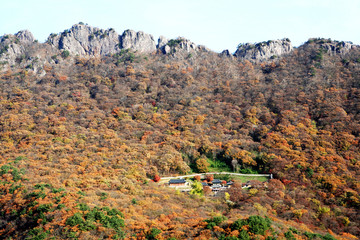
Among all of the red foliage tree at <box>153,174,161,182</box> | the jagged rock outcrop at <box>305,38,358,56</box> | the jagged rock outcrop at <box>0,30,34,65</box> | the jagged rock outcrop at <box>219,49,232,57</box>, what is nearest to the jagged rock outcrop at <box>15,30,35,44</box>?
the jagged rock outcrop at <box>0,30,34,65</box>

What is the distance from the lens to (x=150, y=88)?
98.1 metres

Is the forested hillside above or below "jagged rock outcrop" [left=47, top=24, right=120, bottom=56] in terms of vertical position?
below

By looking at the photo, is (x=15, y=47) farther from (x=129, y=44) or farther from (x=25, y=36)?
(x=129, y=44)

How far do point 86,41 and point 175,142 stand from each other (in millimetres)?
99604

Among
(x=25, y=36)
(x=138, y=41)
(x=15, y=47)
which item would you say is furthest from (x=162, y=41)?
(x=15, y=47)

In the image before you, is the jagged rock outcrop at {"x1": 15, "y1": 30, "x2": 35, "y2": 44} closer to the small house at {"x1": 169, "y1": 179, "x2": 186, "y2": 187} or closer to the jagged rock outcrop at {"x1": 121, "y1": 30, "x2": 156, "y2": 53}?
the jagged rock outcrop at {"x1": 121, "y1": 30, "x2": 156, "y2": 53}

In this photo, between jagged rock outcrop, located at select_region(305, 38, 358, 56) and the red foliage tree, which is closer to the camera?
the red foliage tree

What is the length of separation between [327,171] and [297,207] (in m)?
14.7

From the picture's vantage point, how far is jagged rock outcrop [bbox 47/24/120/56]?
132 meters

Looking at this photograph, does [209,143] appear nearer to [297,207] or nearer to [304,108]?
[297,207]

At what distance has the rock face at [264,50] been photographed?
128375mm

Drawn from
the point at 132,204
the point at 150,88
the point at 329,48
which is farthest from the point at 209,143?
the point at 329,48

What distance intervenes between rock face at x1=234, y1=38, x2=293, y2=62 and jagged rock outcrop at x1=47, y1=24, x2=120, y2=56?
215ft

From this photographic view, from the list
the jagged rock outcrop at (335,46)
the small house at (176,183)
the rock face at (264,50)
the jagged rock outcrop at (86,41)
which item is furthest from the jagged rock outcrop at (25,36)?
the jagged rock outcrop at (335,46)
